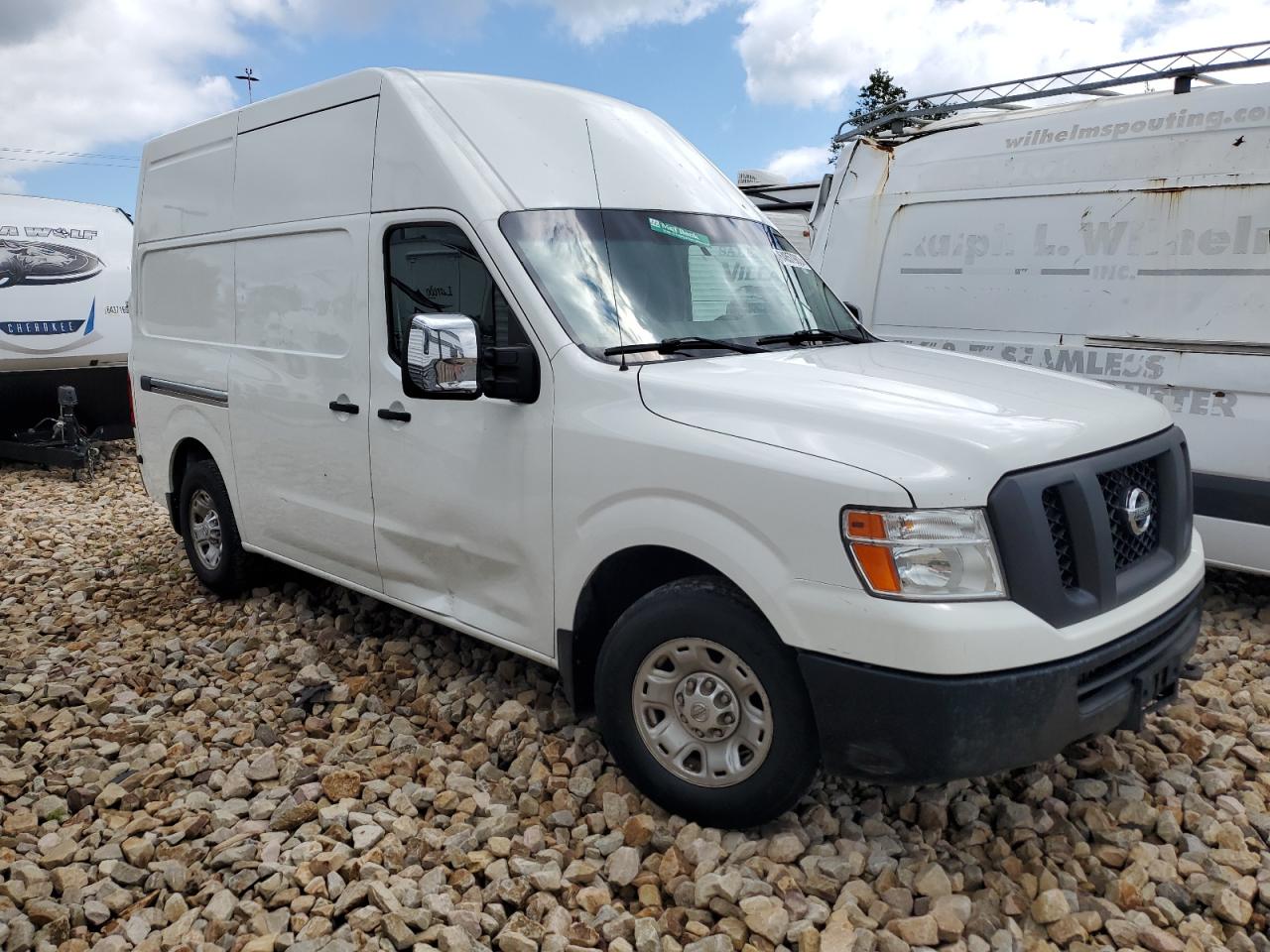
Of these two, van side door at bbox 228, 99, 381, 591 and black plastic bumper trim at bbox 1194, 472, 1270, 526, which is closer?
van side door at bbox 228, 99, 381, 591

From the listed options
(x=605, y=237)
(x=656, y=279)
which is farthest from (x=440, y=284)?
(x=656, y=279)

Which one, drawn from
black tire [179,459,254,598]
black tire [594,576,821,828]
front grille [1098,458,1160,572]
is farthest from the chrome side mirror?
black tire [179,459,254,598]

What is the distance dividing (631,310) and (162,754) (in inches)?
95.1

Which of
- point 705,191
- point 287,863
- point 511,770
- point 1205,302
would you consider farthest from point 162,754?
point 1205,302

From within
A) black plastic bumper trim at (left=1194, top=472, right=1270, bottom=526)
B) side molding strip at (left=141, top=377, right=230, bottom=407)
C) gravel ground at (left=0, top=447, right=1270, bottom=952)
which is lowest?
gravel ground at (left=0, top=447, right=1270, bottom=952)

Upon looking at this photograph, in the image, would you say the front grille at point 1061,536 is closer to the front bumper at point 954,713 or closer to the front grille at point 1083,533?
the front grille at point 1083,533

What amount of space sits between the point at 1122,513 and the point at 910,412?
2.44 ft

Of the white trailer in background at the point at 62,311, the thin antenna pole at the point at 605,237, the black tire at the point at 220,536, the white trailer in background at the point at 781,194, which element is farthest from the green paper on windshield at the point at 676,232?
the white trailer in background at the point at 62,311

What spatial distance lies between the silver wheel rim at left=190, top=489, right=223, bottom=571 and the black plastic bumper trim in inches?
196

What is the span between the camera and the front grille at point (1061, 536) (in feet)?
8.97

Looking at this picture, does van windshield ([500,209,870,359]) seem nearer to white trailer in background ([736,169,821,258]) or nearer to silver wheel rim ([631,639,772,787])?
silver wheel rim ([631,639,772,787])

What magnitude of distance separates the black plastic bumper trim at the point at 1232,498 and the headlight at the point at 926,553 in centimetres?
275

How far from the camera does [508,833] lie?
3193 millimetres

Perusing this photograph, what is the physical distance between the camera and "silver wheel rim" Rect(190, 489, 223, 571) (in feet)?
18.1
